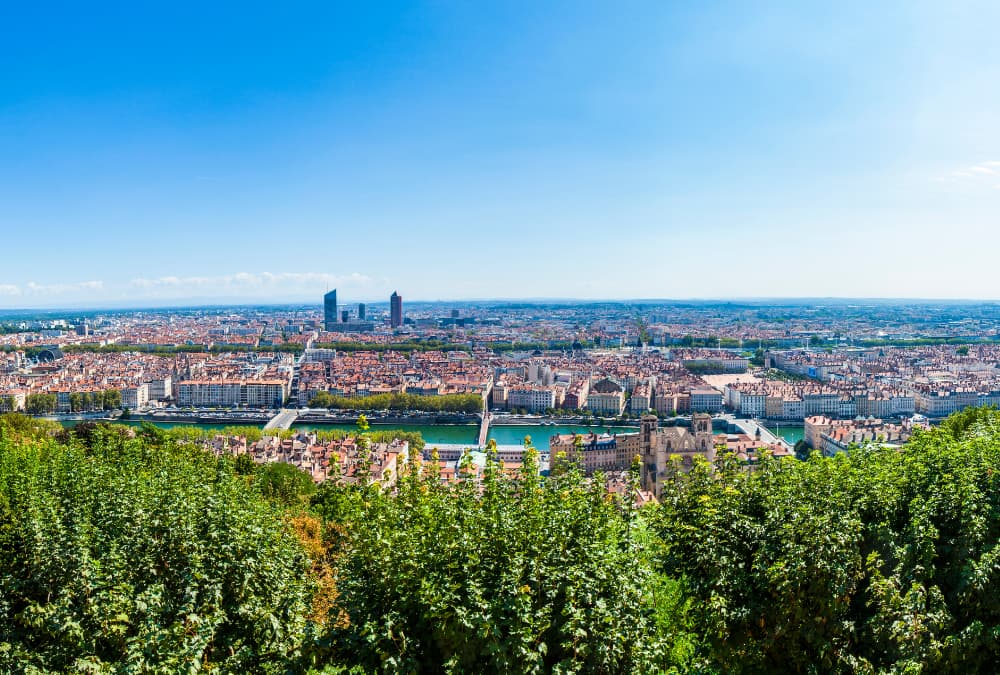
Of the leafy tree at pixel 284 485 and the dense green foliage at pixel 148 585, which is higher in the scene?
the dense green foliage at pixel 148 585

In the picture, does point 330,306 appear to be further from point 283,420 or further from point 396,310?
point 283,420

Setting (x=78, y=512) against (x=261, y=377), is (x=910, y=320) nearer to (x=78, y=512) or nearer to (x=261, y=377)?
(x=261, y=377)

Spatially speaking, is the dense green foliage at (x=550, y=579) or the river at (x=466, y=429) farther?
the river at (x=466, y=429)

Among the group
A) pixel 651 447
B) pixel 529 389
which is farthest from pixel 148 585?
pixel 529 389

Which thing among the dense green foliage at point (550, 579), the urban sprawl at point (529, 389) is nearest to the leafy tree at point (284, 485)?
the urban sprawl at point (529, 389)

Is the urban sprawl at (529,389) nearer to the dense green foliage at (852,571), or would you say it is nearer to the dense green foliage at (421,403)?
the dense green foliage at (421,403)

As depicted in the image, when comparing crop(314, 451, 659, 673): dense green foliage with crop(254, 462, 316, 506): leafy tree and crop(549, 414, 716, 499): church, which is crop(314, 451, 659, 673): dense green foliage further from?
crop(549, 414, 716, 499): church
